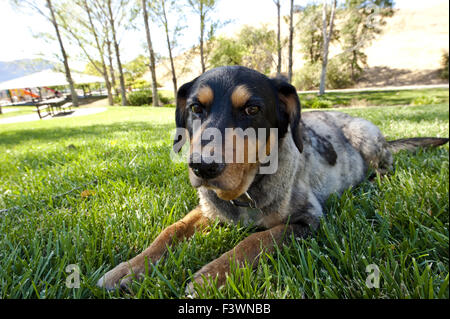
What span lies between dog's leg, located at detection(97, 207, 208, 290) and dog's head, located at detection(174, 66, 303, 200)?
446mm

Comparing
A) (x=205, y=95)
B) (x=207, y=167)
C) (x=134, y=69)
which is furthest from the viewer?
(x=134, y=69)

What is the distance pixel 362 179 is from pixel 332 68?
39.0 meters

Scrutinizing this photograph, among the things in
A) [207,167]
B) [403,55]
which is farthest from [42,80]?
[403,55]

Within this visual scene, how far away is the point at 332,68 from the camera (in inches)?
1448

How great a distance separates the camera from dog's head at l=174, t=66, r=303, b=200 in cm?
172

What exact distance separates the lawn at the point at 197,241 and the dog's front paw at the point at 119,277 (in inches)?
2.2

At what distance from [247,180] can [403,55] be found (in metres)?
63.5

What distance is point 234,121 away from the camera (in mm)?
2020

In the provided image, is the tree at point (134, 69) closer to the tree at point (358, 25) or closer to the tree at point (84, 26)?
the tree at point (84, 26)

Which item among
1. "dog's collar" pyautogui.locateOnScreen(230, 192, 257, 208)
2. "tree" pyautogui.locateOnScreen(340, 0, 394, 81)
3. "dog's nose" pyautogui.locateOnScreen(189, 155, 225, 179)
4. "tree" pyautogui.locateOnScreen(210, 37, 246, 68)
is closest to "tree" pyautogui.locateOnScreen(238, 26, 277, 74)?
"tree" pyautogui.locateOnScreen(210, 37, 246, 68)

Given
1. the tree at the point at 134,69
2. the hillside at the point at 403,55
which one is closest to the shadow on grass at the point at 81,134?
the hillside at the point at 403,55

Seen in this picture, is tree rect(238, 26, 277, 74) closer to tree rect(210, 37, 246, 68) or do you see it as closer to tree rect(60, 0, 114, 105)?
tree rect(210, 37, 246, 68)

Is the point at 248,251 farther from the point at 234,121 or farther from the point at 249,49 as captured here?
the point at 249,49
